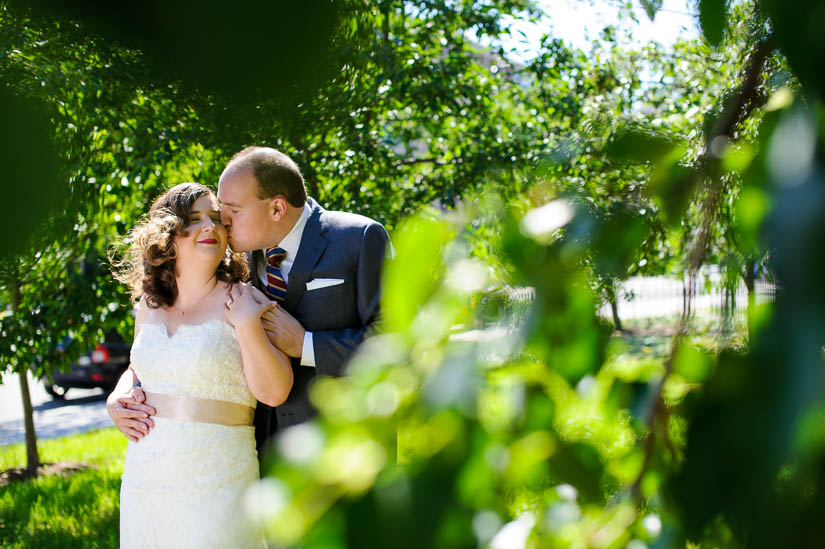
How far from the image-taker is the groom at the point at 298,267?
8.04 feet

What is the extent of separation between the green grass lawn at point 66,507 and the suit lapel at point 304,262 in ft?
9.23

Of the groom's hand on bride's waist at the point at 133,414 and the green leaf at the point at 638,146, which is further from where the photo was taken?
the groom's hand on bride's waist at the point at 133,414

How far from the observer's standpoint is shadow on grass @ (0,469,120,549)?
4543 millimetres

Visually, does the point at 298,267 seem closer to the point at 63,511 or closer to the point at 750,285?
the point at 750,285

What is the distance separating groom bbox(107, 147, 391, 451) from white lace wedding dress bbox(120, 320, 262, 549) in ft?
0.46

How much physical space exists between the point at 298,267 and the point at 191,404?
2.27 feet

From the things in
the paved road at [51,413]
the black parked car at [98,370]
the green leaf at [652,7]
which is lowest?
the paved road at [51,413]

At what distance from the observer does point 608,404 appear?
0.54 meters

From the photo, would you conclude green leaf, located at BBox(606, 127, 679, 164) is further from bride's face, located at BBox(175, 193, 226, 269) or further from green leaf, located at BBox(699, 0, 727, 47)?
bride's face, located at BBox(175, 193, 226, 269)

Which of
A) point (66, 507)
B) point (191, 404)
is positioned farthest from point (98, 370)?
point (191, 404)

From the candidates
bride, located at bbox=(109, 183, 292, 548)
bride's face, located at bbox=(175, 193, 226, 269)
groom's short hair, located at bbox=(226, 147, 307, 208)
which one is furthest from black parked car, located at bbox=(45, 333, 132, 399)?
groom's short hair, located at bbox=(226, 147, 307, 208)

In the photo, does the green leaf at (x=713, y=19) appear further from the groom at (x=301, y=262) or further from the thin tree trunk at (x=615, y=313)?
the groom at (x=301, y=262)

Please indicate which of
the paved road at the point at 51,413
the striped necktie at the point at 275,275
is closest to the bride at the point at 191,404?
the striped necktie at the point at 275,275

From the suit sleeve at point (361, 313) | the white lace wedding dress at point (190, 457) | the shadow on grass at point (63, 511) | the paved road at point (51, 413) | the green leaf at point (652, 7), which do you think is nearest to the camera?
the green leaf at point (652, 7)
